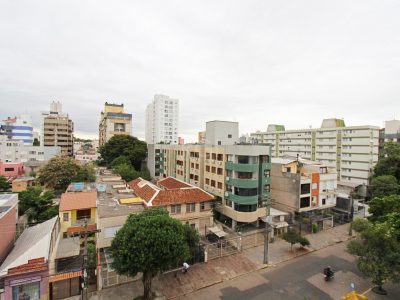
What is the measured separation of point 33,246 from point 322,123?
7317 cm

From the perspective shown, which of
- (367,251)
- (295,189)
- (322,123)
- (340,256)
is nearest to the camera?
(367,251)

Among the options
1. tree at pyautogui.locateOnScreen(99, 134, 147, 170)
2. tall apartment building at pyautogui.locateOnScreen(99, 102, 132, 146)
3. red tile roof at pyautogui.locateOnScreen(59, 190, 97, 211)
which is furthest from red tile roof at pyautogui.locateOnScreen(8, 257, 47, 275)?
tall apartment building at pyautogui.locateOnScreen(99, 102, 132, 146)

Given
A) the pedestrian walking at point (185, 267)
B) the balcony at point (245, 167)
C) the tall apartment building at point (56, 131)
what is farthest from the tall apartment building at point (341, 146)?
the tall apartment building at point (56, 131)

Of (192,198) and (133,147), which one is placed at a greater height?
(133,147)

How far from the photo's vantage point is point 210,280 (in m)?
21.0

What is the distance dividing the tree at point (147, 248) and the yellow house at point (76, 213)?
10599 millimetres

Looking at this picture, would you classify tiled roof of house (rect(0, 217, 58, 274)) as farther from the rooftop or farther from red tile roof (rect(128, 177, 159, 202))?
red tile roof (rect(128, 177, 159, 202))

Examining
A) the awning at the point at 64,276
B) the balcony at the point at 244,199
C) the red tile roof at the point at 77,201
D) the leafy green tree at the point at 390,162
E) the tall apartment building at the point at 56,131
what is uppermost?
the tall apartment building at the point at 56,131

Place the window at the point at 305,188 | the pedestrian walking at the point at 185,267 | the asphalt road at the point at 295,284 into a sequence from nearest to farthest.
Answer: the asphalt road at the point at 295,284 < the pedestrian walking at the point at 185,267 < the window at the point at 305,188

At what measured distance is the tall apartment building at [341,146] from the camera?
54903 mm

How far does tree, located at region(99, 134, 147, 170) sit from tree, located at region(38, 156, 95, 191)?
2036cm

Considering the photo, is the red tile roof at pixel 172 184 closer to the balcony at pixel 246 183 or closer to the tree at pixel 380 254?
the balcony at pixel 246 183

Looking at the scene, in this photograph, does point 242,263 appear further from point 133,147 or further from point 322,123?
point 322,123

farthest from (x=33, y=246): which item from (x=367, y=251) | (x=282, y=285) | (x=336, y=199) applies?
(x=336, y=199)
